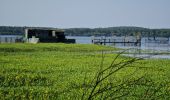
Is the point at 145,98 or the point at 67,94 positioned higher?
the point at 145,98

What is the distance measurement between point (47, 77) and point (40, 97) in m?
7.17

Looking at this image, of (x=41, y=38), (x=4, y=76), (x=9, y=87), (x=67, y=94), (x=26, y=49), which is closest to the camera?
(x=67, y=94)

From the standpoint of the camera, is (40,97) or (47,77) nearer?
(40,97)

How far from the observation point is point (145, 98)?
283 cm

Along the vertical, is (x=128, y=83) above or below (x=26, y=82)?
above

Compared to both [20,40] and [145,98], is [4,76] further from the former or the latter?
[20,40]

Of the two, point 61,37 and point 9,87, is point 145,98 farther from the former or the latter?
point 61,37

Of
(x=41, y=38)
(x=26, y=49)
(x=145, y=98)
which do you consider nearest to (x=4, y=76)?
(x=145, y=98)

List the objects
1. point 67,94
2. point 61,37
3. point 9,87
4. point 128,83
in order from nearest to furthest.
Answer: point 128,83, point 67,94, point 9,87, point 61,37

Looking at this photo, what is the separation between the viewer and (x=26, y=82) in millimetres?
18469

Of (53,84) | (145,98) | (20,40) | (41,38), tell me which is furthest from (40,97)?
(20,40)

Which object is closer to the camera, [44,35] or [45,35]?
[44,35]

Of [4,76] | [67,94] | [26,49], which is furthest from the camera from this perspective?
[26,49]

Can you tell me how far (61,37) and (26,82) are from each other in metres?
64.3
